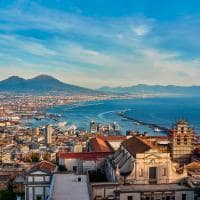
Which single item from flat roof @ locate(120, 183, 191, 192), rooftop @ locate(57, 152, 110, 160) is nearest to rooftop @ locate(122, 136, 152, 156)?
flat roof @ locate(120, 183, 191, 192)

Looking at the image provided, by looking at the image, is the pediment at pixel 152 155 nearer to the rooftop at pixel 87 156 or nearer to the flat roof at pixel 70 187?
the flat roof at pixel 70 187

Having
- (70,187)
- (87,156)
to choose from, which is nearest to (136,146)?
(87,156)

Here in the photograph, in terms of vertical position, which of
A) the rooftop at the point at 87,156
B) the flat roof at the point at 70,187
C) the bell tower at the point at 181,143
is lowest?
the rooftop at the point at 87,156

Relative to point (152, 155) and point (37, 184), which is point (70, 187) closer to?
Result: point (37, 184)

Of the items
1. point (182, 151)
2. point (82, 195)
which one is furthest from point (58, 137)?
point (82, 195)

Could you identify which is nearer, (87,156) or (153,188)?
(153,188)

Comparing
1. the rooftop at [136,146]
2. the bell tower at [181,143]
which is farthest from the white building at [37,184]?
the bell tower at [181,143]

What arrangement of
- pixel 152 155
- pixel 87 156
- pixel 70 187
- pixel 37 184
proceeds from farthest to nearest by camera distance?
pixel 87 156
pixel 152 155
pixel 37 184
pixel 70 187
